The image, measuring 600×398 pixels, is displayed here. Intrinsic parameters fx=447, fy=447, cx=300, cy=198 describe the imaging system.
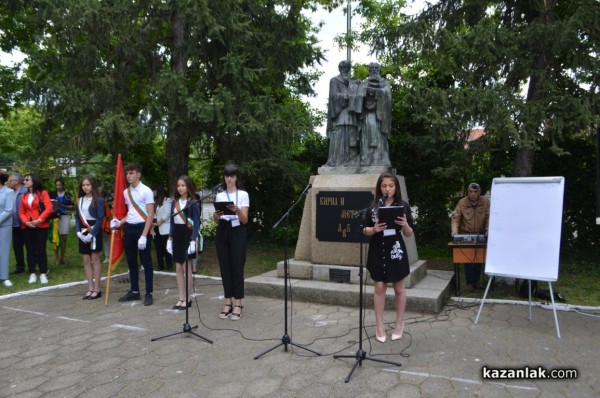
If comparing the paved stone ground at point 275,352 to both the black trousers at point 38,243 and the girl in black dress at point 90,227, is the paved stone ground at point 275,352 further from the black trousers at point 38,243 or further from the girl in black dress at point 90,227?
the black trousers at point 38,243

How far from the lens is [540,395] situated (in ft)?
11.1

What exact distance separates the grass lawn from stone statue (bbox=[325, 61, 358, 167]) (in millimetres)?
2751

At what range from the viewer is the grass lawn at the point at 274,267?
21.8ft

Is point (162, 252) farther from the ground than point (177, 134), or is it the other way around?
point (177, 134)

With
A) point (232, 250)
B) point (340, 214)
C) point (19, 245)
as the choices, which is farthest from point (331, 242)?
point (19, 245)

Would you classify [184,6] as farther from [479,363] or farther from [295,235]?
[479,363]

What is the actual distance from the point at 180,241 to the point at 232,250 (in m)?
0.90

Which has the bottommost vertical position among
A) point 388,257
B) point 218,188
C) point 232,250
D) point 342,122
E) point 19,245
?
point 19,245

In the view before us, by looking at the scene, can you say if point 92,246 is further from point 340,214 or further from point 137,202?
point 340,214

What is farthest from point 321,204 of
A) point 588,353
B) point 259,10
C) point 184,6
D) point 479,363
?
point 259,10

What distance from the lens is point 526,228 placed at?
200 inches

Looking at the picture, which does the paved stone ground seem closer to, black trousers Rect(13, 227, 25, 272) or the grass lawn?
the grass lawn

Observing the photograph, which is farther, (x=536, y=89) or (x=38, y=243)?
(x=38, y=243)

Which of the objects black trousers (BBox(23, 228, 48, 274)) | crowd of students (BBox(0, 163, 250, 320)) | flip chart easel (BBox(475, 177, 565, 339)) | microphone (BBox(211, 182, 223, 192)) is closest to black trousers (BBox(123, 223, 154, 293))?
crowd of students (BBox(0, 163, 250, 320))
